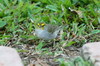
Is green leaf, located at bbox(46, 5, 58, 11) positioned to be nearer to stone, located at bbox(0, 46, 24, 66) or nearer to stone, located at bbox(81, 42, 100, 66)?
stone, located at bbox(81, 42, 100, 66)

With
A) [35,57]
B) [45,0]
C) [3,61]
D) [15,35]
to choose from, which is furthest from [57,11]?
[3,61]

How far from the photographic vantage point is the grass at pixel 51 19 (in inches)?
118

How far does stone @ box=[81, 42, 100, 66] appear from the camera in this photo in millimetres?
2098

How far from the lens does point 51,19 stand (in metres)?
3.23

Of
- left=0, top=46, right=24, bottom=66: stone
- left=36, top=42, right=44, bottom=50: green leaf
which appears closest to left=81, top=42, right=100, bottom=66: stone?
left=0, top=46, right=24, bottom=66: stone

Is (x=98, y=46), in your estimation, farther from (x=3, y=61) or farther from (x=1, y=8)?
(x=1, y=8)

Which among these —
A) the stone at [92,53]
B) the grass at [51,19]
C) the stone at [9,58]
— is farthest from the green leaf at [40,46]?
the stone at [9,58]

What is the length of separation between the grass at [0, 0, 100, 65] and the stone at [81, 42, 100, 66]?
0.59 metres

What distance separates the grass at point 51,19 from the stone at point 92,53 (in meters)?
0.59

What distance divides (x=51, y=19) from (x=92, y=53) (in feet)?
3.63

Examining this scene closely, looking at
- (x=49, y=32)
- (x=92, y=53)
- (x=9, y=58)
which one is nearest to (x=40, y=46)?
(x=49, y=32)

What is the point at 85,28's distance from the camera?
3189 millimetres

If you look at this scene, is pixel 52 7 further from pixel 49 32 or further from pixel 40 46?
pixel 40 46

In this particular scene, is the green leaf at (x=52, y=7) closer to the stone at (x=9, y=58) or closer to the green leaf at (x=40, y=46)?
the green leaf at (x=40, y=46)
